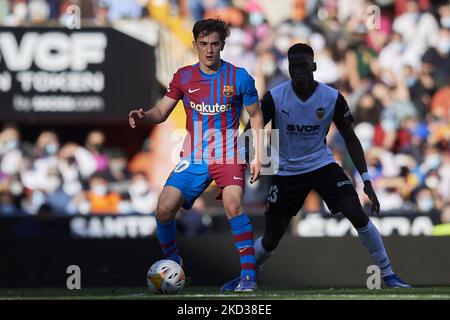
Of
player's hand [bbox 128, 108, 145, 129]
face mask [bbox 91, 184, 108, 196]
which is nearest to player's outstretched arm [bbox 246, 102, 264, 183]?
player's hand [bbox 128, 108, 145, 129]

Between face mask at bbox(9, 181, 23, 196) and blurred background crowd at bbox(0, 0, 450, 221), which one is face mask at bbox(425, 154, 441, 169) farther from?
face mask at bbox(9, 181, 23, 196)

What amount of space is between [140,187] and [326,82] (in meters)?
3.90

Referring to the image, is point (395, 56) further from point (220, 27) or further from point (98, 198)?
point (220, 27)

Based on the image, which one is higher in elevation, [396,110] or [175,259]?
[396,110]

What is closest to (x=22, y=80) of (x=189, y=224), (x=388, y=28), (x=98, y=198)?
(x=98, y=198)

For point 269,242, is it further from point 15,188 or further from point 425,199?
point 15,188

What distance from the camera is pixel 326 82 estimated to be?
66.7 feet

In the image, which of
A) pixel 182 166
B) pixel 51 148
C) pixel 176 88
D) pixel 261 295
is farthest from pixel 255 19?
pixel 261 295

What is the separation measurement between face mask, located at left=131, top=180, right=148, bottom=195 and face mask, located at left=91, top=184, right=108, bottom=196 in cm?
44

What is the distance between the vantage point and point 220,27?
1030 centimetres

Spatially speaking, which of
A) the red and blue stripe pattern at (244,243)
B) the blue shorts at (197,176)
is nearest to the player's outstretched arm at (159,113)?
the blue shorts at (197,176)

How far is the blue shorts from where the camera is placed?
10.4 metres

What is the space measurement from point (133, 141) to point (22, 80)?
8.29ft

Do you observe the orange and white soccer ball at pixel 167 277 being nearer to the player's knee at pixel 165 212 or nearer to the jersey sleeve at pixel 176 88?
the player's knee at pixel 165 212
